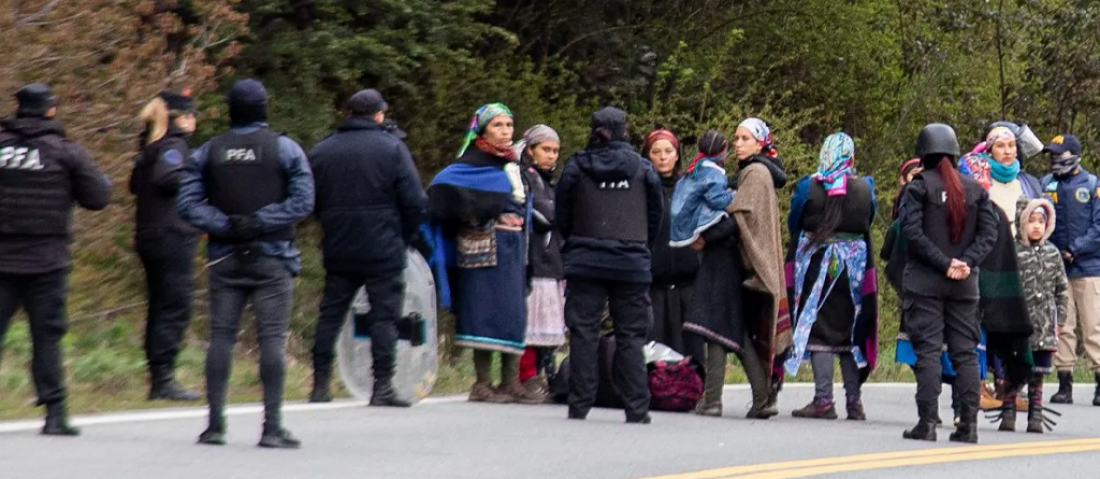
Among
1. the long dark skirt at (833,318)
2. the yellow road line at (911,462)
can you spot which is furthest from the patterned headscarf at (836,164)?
the yellow road line at (911,462)

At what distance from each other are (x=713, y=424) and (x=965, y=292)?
5.49 feet

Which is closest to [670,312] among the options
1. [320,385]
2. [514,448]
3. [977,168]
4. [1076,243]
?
[977,168]

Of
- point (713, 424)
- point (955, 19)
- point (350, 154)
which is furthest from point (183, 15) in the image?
point (955, 19)

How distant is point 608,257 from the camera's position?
1201cm

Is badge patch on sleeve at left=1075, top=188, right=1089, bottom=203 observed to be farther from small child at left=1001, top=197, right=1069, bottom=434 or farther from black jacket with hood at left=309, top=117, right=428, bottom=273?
black jacket with hood at left=309, top=117, right=428, bottom=273

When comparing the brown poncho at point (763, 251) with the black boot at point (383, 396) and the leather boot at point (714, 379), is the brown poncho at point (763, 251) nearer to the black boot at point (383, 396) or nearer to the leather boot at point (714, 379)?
the leather boot at point (714, 379)

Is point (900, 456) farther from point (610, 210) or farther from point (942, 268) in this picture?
point (610, 210)

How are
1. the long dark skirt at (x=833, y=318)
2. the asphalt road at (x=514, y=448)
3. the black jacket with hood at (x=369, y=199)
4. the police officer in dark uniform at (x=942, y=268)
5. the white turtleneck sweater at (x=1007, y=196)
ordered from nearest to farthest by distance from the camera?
the asphalt road at (x=514, y=448)
the police officer in dark uniform at (x=942, y=268)
the black jacket with hood at (x=369, y=199)
the long dark skirt at (x=833, y=318)
the white turtleneck sweater at (x=1007, y=196)

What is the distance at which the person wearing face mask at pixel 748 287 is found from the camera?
12.9 metres

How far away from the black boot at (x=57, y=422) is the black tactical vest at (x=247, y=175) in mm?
1272

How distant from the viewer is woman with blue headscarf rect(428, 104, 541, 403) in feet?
42.7

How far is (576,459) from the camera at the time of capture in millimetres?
10133

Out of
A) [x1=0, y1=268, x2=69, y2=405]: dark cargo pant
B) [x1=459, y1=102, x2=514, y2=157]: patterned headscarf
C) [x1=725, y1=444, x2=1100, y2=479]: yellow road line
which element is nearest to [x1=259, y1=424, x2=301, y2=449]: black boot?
[x1=0, y1=268, x2=69, y2=405]: dark cargo pant

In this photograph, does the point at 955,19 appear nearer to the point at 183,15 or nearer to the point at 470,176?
the point at 183,15
